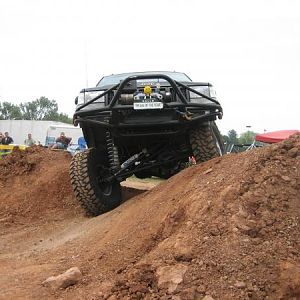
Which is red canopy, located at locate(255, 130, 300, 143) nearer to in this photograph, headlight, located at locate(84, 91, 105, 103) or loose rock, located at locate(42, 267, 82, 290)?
headlight, located at locate(84, 91, 105, 103)

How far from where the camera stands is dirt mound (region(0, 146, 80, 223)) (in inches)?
342

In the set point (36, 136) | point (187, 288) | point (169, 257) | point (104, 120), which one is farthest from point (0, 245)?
point (36, 136)

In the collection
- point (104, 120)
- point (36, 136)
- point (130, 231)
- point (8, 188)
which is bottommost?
point (36, 136)

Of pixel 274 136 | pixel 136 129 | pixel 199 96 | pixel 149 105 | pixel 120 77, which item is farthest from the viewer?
pixel 274 136

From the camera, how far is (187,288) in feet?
10.9

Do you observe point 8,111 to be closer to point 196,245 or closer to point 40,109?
point 40,109

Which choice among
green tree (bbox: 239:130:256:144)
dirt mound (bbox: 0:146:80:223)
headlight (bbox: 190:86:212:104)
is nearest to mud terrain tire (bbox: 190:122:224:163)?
headlight (bbox: 190:86:212:104)

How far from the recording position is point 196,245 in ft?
12.4

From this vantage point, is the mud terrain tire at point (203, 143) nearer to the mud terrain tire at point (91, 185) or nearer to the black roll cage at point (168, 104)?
the black roll cage at point (168, 104)

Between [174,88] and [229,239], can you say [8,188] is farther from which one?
[229,239]

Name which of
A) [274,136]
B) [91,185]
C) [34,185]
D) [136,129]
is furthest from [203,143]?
[274,136]

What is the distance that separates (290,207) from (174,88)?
263cm

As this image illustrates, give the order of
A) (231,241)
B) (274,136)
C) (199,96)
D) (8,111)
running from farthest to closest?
(8,111)
(274,136)
(199,96)
(231,241)

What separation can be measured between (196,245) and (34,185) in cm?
612
